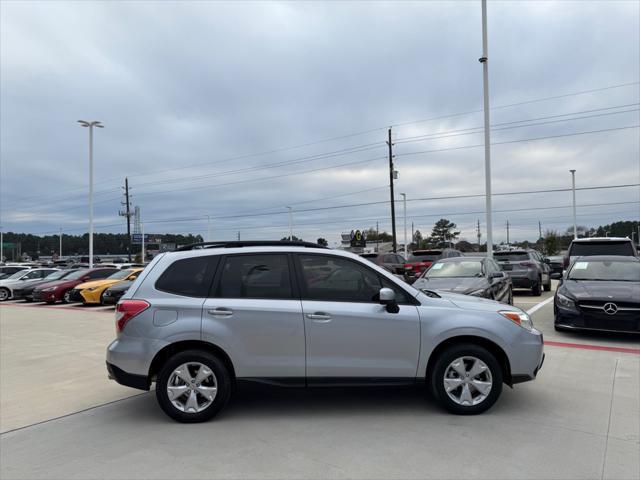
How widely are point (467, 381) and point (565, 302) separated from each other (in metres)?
5.06

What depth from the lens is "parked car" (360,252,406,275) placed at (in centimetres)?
2111

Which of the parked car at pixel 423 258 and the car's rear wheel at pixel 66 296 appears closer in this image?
the car's rear wheel at pixel 66 296

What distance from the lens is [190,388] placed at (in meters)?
4.57

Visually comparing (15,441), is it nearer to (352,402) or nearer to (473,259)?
(352,402)

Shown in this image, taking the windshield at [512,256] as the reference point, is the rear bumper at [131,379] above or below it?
below

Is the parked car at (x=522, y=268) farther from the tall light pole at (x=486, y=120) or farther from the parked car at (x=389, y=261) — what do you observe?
the parked car at (x=389, y=261)

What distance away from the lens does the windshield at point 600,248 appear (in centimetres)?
1479

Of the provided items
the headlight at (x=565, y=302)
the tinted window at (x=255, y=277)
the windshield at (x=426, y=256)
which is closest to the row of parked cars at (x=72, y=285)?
the windshield at (x=426, y=256)

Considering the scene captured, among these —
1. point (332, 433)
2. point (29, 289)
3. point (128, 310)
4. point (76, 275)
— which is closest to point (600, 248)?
point (332, 433)

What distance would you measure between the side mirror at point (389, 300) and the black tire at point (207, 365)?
5.54ft

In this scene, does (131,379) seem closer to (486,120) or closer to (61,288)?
(486,120)

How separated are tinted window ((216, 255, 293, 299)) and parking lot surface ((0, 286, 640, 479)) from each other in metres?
1.24

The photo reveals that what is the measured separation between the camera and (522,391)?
18.1 feet

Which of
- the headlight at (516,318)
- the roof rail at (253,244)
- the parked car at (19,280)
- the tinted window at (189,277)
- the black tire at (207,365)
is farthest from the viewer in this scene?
the parked car at (19,280)
